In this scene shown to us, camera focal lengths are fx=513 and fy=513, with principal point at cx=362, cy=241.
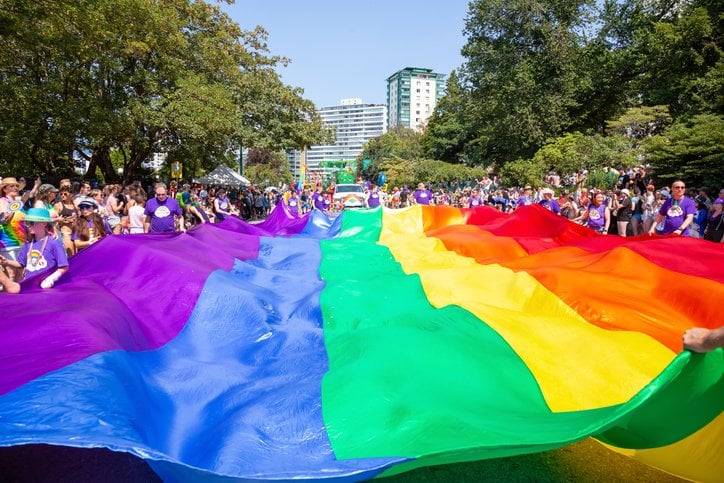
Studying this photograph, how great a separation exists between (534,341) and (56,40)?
13422 millimetres

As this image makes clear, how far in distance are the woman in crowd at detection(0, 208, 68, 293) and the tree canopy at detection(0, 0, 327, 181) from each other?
7.30m

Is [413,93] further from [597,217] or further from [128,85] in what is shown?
[597,217]

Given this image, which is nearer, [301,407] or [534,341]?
[301,407]

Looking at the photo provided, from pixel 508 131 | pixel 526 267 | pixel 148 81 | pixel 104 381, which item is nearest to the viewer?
pixel 104 381

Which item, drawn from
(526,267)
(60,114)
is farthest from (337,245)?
(60,114)

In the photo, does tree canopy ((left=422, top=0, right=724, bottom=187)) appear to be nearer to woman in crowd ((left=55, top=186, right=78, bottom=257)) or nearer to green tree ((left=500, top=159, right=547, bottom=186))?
green tree ((left=500, top=159, right=547, bottom=186))

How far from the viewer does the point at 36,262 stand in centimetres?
406

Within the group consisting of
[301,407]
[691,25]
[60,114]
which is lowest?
[301,407]

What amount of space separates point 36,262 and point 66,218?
10.1ft

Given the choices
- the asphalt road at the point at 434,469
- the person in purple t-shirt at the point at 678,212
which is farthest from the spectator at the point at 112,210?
A: the person in purple t-shirt at the point at 678,212

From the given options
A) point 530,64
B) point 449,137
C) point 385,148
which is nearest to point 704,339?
point 530,64

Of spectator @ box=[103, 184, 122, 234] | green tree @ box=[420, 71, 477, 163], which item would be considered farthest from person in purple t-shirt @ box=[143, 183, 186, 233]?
green tree @ box=[420, 71, 477, 163]

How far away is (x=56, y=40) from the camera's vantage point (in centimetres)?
1227

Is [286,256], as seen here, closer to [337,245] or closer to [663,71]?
[337,245]
